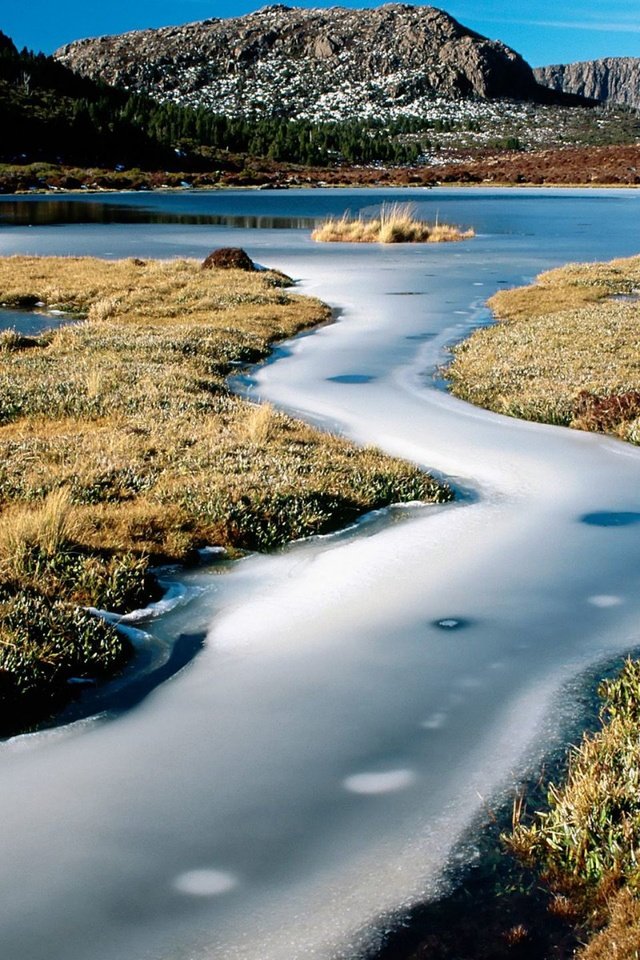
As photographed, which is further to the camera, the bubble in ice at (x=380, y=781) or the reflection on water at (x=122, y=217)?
the reflection on water at (x=122, y=217)

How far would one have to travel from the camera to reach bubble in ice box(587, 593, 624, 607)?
27.1ft

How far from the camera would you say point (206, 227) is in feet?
195

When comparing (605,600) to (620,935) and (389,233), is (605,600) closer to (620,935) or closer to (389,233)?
(620,935)

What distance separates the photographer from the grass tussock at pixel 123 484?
23.9ft

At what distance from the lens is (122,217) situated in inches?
2692

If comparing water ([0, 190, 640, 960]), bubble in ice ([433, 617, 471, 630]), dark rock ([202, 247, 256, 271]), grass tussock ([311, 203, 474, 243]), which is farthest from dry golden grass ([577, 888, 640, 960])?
grass tussock ([311, 203, 474, 243])

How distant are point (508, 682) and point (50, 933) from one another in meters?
3.70

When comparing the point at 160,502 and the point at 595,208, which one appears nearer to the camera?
the point at 160,502

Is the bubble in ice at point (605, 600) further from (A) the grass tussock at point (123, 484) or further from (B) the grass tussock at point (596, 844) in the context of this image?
(A) the grass tussock at point (123, 484)

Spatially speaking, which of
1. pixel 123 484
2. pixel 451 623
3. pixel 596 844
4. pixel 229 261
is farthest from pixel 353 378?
pixel 229 261

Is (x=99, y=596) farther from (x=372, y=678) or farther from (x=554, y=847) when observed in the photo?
(x=554, y=847)

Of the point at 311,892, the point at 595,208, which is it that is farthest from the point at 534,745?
the point at 595,208

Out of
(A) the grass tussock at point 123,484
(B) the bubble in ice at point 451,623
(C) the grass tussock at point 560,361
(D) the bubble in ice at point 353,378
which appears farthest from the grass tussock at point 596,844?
(D) the bubble in ice at point 353,378

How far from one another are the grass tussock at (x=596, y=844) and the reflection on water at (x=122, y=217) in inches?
2211
